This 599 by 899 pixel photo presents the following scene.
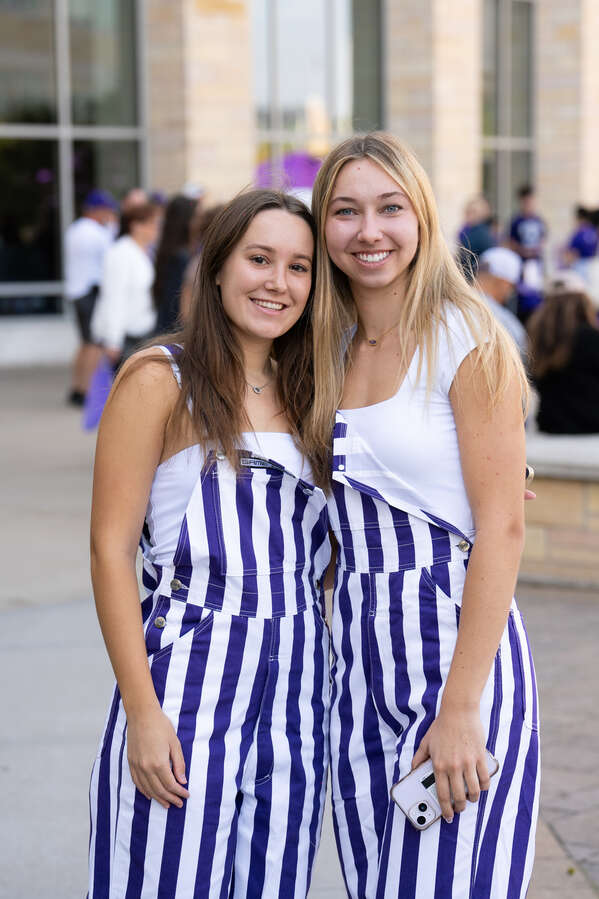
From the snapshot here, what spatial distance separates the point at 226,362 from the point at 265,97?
1605cm

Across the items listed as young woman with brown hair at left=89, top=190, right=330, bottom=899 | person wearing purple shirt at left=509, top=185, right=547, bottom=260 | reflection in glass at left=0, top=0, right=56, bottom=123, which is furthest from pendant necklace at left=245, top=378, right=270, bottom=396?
reflection in glass at left=0, top=0, right=56, bottom=123

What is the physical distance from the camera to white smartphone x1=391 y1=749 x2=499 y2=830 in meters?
2.19

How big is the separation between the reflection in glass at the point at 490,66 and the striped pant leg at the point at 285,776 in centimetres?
1928

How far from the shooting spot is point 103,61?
641 inches

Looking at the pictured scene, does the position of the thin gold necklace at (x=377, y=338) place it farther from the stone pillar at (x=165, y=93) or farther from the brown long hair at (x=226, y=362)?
the stone pillar at (x=165, y=93)

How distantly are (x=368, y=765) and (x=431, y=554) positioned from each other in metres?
0.41

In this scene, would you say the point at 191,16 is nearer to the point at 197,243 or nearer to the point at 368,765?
the point at 197,243

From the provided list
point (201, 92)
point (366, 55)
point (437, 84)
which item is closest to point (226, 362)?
point (201, 92)

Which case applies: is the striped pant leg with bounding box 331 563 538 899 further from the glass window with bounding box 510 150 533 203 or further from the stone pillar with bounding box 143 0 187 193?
the glass window with bounding box 510 150 533 203

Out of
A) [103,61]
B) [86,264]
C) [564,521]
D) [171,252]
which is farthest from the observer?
[103,61]

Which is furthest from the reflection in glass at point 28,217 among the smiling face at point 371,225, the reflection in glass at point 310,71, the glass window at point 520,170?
the smiling face at point 371,225

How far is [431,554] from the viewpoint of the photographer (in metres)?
2.30

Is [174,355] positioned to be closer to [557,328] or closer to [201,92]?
[557,328]

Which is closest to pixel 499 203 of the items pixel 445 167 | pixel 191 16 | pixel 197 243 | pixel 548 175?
pixel 548 175
